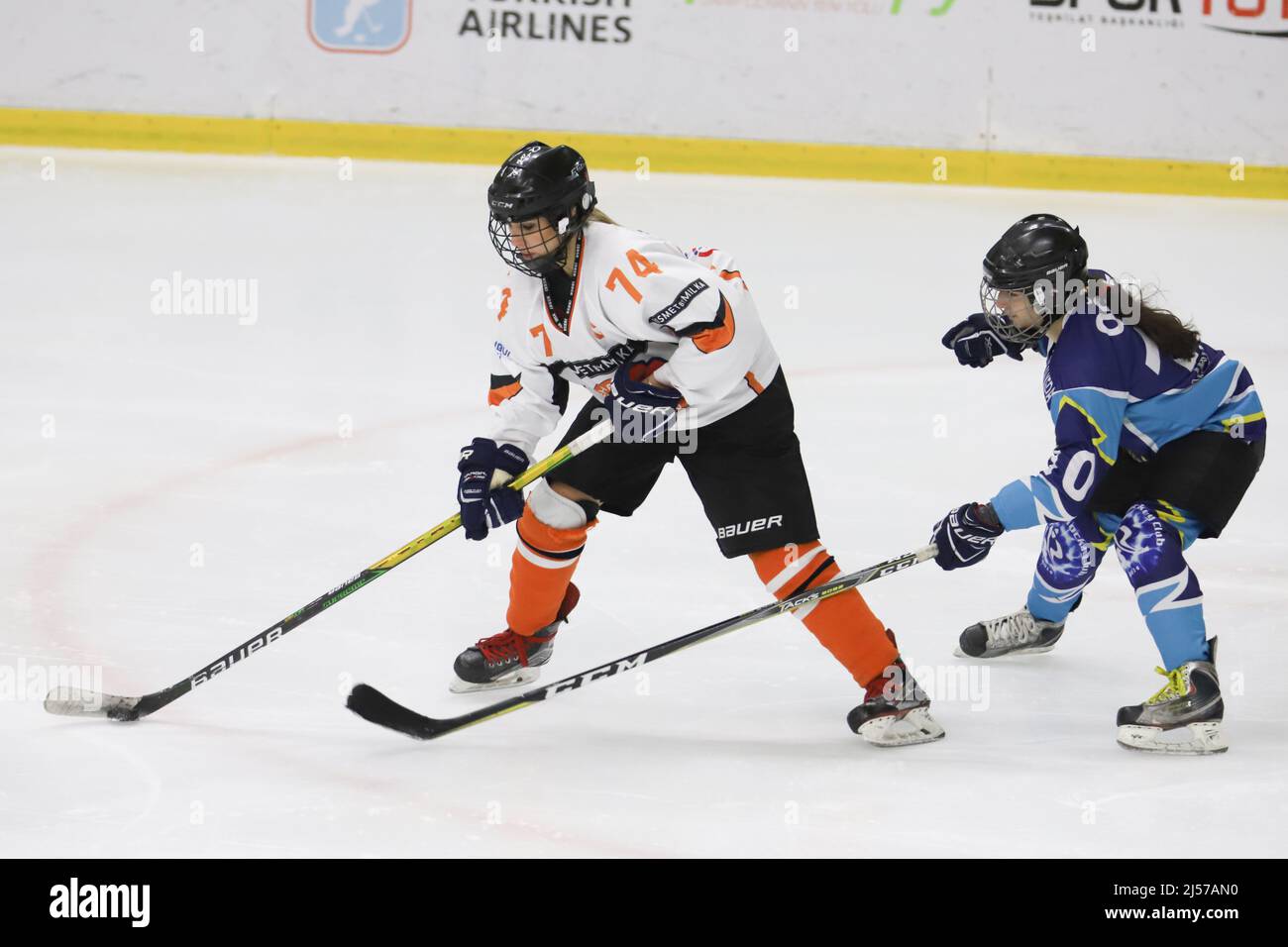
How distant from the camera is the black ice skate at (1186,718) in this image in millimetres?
2758

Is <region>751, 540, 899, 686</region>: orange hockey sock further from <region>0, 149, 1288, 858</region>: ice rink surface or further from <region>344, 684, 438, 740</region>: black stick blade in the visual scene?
<region>344, 684, 438, 740</region>: black stick blade

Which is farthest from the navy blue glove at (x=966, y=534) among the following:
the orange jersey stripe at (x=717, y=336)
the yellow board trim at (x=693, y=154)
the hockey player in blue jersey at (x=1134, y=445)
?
the yellow board trim at (x=693, y=154)

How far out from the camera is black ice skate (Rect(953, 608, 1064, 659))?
3.27 m

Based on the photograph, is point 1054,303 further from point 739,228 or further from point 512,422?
point 739,228

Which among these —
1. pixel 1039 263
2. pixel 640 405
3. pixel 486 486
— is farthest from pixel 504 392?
pixel 1039 263

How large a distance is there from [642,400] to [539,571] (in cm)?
45

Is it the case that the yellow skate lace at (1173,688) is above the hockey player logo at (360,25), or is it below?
below

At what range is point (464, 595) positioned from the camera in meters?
3.54

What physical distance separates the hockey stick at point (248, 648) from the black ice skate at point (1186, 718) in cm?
108

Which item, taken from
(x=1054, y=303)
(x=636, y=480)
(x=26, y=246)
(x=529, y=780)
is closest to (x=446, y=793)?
(x=529, y=780)

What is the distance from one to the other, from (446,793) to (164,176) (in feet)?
19.9

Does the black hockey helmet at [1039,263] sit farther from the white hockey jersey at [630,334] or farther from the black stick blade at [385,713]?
the black stick blade at [385,713]

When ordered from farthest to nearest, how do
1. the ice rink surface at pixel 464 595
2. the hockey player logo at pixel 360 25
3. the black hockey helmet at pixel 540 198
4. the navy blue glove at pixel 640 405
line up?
the hockey player logo at pixel 360 25 → the navy blue glove at pixel 640 405 → the black hockey helmet at pixel 540 198 → the ice rink surface at pixel 464 595

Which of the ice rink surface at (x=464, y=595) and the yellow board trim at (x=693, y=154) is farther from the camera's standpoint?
the yellow board trim at (x=693, y=154)
